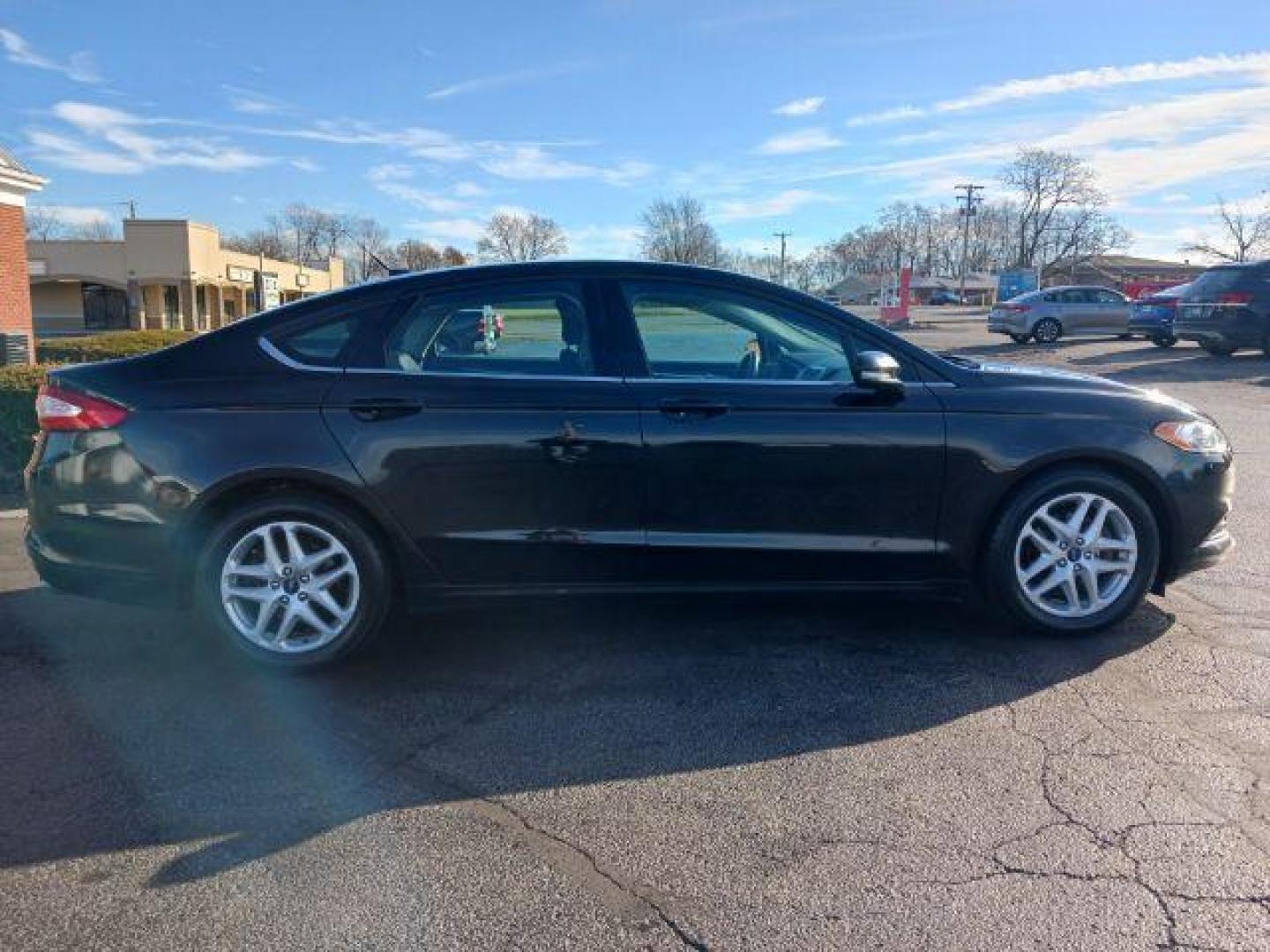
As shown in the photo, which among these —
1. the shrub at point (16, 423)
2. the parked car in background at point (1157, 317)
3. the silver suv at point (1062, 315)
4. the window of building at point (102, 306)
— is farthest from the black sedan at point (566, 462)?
the window of building at point (102, 306)

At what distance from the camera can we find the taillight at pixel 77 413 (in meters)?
3.92

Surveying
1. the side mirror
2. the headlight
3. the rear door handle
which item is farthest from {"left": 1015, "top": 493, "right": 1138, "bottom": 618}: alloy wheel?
the rear door handle

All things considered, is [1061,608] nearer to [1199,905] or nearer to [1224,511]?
[1224,511]

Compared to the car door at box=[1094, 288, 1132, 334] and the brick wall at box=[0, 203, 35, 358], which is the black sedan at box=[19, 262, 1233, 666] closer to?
the brick wall at box=[0, 203, 35, 358]

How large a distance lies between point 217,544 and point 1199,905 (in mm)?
3523

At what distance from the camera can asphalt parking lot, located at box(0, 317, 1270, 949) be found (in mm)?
2484

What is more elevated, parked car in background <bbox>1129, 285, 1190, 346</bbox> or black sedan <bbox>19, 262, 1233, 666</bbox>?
parked car in background <bbox>1129, 285, 1190, 346</bbox>

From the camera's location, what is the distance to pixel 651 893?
2572 mm

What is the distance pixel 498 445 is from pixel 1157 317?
78.2ft

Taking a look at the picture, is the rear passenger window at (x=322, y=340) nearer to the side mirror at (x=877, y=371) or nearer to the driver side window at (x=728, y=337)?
the driver side window at (x=728, y=337)

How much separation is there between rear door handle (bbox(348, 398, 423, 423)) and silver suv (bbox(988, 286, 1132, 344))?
26.9 meters

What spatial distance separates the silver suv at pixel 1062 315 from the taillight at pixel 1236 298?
7.91m

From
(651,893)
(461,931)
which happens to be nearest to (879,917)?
(651,893)

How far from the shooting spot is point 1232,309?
1975cm
